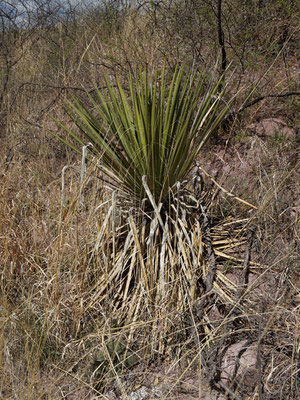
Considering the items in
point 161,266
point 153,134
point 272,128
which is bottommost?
point 161,266

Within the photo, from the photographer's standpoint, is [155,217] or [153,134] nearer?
[153,134]

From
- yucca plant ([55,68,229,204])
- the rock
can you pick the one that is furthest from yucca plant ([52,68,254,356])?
the rock

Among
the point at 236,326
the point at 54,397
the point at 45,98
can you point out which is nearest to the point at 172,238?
the point at 236,326

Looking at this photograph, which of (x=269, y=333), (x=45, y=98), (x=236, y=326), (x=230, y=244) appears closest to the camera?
(x=269, y=333)

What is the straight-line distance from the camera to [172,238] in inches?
90.8

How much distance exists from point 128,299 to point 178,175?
31.6 inches

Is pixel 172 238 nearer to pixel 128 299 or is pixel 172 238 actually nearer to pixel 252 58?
pixel 128 299

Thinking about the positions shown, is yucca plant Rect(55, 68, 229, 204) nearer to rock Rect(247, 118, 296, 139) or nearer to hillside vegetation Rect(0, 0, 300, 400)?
hillside vegetation Rect(0, 0, 300, 400)

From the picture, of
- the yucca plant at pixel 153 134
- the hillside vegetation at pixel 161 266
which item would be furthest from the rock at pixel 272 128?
the yucca plant at pixel 153 134

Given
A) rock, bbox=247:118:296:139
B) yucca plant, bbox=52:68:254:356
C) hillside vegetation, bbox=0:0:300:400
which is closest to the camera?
hillside vegetation, bbox=0:0:300:400

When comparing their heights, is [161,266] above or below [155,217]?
below

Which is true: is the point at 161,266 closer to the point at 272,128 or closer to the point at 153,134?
the point at 153,134

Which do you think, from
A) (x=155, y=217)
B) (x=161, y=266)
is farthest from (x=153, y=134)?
(x=161, y=266)

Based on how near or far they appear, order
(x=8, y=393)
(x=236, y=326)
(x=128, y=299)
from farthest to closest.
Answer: (x=128, y=299), (x=236, y=326), (x=8, y=393)
